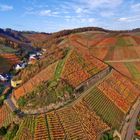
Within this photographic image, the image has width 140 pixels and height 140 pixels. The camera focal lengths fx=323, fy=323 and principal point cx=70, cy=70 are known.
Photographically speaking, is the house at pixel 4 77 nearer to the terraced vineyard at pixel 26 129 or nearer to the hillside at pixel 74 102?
the hillside at pixel 74 102

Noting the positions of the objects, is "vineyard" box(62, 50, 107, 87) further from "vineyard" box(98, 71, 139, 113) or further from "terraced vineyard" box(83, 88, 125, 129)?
"terraced vineyard" box(83, 88, 125, 129)

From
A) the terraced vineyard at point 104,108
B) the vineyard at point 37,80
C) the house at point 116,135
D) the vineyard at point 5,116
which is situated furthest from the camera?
the vineyard at point 37,80

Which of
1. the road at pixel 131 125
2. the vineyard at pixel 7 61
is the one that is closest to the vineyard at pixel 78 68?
the road at pixel 131 125

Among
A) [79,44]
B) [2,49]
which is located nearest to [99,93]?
[79,44]

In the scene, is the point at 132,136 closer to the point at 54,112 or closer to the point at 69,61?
the point at 54,112

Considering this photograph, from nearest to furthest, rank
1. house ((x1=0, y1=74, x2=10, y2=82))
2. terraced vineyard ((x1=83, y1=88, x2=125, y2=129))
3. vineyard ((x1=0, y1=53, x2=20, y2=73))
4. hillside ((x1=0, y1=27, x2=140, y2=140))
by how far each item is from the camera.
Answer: hillside ((x1=0, y1=27, x2=140, y2=140))
terraced vineyard ((x1=83, y1=88, x2=125, y2=129))
house ((x1=0, y1=74, x2=10, y2=82))
vineyard ((x1=0, y1=53, x2=20, y2=73))

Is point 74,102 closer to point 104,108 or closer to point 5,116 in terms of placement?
point 104,108

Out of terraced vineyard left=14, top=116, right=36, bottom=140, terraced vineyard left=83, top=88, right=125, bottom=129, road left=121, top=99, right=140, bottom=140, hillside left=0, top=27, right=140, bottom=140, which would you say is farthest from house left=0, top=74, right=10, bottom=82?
terraced vineyard left=14, top=116, right=36, bottom=140

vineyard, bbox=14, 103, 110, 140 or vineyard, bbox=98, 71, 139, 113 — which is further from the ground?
vineyard, bbox=14, 103, 110, 140

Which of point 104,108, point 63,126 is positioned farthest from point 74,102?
point 63,126

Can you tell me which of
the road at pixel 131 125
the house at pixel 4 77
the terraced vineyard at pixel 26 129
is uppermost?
the terraced vineyard at pixel 26 129
